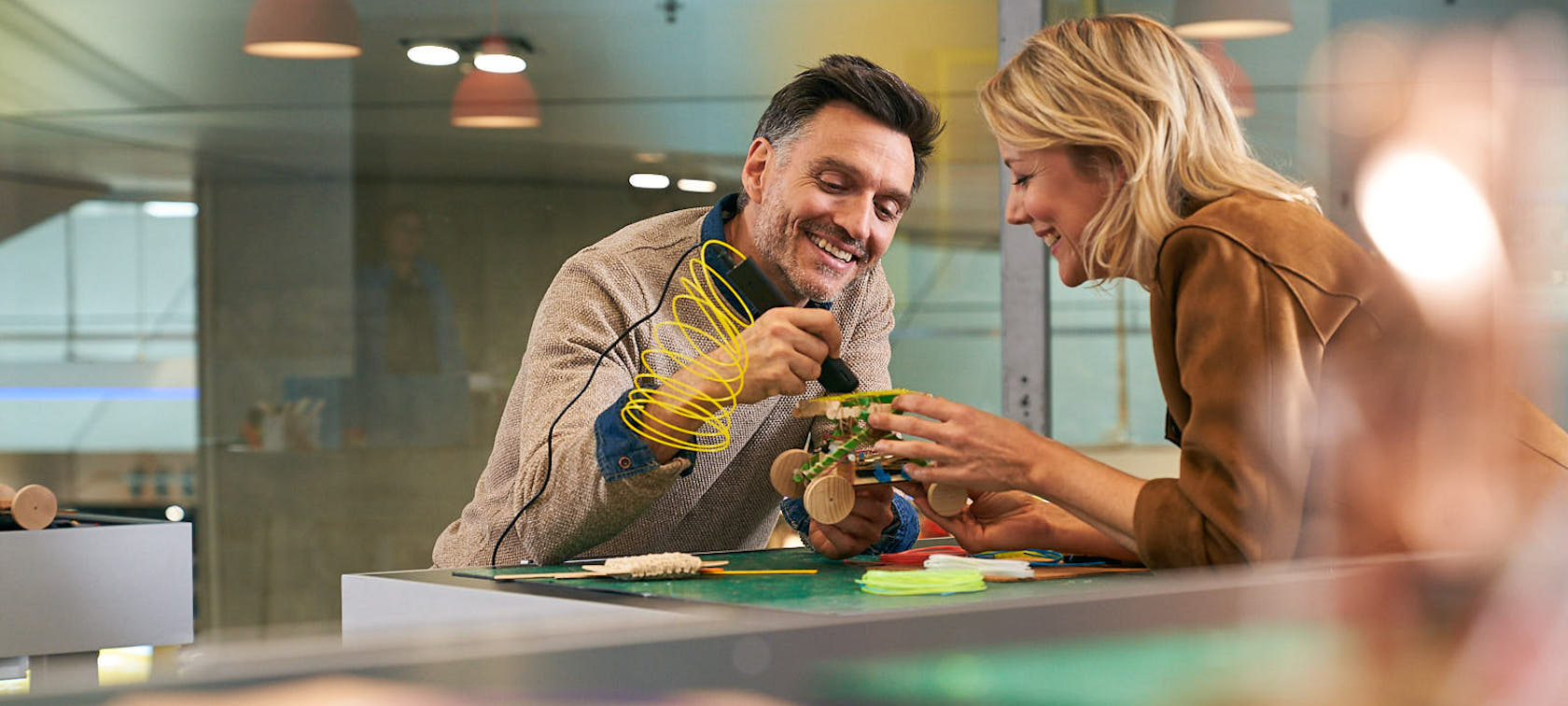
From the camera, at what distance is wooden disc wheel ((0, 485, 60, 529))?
2820 millimetres

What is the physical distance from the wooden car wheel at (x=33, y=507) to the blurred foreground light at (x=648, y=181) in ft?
9.71

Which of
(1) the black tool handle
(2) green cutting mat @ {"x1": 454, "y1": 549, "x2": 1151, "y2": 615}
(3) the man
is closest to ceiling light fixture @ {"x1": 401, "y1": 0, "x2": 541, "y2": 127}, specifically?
(3) the man

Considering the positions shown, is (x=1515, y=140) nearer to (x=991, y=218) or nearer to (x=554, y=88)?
(x=991, y=218)

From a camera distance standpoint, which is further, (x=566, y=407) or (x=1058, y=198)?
(x=566, y=407)

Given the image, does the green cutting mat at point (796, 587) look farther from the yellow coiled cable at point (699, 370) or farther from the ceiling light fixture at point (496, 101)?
the ceiling light fixture at point (496, 101)

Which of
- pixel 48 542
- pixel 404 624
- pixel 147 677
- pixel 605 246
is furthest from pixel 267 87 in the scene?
pixel 147 677

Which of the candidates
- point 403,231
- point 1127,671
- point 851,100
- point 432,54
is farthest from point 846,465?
point 432,54

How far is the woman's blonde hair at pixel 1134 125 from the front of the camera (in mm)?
1700

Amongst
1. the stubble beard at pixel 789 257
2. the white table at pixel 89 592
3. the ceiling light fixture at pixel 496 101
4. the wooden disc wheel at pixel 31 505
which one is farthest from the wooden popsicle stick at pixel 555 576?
the ceiling light fixture at pixel 496 101

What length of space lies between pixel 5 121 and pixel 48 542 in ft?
11.7

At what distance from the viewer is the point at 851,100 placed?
8.23 ft

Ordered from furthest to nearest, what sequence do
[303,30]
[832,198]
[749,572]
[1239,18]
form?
[303,30] → [1239,18] → [832,198] → [749,572]

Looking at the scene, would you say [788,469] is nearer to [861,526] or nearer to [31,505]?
[861,526]

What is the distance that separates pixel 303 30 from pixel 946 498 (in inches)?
181
